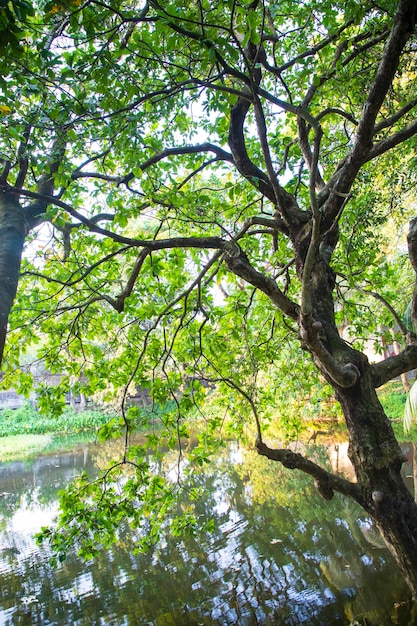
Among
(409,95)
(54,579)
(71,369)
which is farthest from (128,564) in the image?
(409,95)

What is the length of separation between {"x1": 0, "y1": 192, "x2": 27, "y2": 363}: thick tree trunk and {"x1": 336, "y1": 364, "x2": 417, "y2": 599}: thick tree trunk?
105 inches

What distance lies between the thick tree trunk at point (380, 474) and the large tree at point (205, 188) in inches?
0.4

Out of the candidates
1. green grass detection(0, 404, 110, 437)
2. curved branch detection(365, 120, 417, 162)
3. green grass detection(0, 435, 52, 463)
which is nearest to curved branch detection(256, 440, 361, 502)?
curved branch detection(365, 120, 417, 162)

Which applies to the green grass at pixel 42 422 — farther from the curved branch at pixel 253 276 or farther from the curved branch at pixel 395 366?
the curved branch at pixel 395 366

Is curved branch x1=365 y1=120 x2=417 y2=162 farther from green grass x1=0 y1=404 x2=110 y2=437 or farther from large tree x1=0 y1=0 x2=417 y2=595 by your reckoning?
green grass x1=0 y1=404 x2=110 y2=437

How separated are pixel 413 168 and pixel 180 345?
140 inches

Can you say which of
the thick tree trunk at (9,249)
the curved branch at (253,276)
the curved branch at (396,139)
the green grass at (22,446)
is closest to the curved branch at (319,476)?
the curved branch at (253,276)

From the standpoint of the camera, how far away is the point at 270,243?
5.66m

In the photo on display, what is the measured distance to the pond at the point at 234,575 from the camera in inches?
195

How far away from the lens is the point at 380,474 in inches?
126

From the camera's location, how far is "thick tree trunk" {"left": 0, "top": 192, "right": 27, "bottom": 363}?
3.24 meters

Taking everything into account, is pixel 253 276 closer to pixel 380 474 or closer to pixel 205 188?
pixel 205 188

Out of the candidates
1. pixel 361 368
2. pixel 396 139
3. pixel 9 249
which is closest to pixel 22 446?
pixel 9 249

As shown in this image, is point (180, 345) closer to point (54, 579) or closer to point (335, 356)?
point (335, 356)
